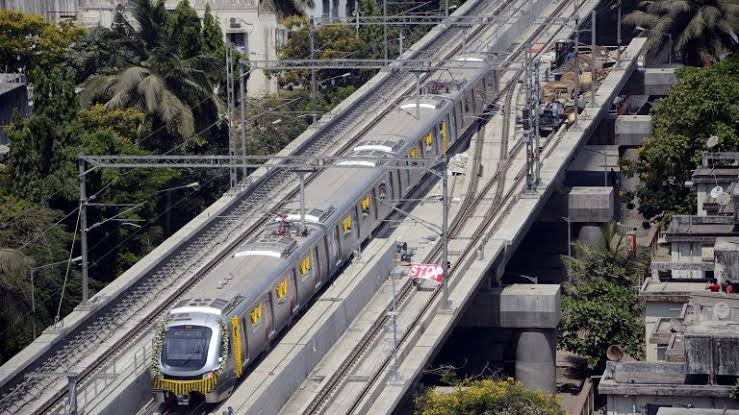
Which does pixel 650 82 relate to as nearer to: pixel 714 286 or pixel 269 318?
pixel 714 286

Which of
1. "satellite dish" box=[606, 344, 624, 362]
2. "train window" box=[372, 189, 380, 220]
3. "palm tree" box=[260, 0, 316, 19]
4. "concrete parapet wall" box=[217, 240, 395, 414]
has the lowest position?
"satellite dish" box=[606, 344, 624, 362]

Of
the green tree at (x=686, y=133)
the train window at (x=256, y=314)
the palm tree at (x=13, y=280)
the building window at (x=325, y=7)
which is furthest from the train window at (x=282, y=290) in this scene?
the building window at (x=325, y=7)

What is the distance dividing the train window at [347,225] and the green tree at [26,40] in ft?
101

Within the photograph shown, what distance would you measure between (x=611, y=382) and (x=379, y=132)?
1263 inches

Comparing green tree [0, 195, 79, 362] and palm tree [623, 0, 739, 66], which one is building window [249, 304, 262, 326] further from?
palm tree [623, 0, 739, 66]

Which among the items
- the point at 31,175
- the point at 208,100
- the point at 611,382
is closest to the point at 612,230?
the point at 208,100

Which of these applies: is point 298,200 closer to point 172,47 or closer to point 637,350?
point 637,350

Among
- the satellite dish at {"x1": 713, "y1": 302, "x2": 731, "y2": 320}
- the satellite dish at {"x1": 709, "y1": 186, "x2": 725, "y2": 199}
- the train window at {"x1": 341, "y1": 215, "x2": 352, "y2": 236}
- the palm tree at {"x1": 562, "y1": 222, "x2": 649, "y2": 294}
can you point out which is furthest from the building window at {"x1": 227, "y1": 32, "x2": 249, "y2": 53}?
the satellite dish at {"x1": 713, "y1": 302, "x2": 731, "y2": 320}

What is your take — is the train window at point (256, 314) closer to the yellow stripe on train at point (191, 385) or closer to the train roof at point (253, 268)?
the train roof at point (253, 268)

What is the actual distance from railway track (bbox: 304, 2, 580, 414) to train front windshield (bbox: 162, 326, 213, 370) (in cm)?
422

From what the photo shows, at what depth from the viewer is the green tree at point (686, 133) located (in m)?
95.5

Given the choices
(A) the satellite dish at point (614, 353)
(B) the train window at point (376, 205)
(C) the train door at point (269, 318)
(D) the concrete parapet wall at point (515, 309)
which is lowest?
(A) the satellite dish at point (614, 353)

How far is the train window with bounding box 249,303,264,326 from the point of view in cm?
6469

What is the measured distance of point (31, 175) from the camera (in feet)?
271
